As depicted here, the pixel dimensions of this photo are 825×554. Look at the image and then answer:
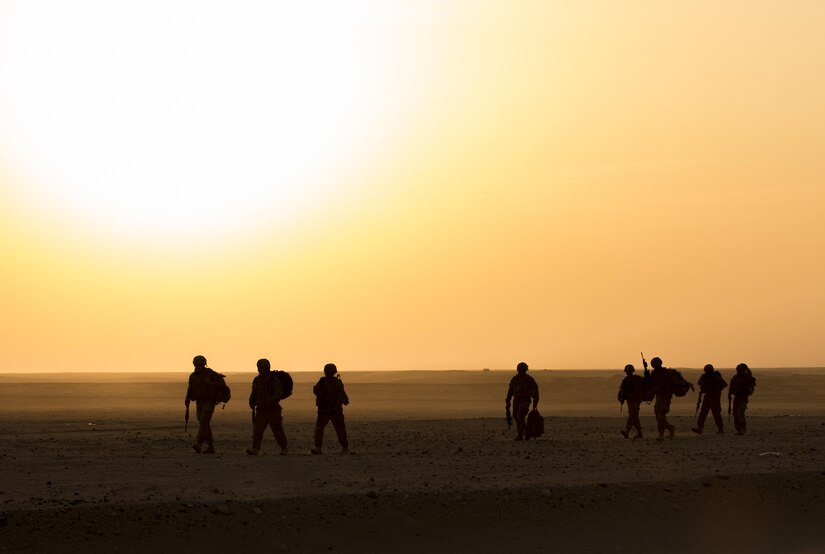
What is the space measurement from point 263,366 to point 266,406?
0.77 metres

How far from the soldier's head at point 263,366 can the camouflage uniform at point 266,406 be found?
11 centimetres

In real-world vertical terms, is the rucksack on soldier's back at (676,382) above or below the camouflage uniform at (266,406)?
above

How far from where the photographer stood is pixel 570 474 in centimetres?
2119

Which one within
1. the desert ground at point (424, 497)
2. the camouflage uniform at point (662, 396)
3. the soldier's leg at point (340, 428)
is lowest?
the desert ground at point (424, 497)

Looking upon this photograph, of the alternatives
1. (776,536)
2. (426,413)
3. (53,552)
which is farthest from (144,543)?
(426,413)

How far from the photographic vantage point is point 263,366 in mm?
26547

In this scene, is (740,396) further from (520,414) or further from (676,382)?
(520,414)

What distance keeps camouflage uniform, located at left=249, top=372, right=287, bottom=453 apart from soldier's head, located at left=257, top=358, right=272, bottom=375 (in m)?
0.11

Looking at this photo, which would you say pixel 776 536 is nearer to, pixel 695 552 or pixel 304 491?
pixel 695 552

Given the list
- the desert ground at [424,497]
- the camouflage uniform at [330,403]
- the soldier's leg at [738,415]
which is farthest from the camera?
the soldier's leg at [738,415]

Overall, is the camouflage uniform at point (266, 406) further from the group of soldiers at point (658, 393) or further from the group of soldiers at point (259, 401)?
the group of soldiers at point (658, 393)

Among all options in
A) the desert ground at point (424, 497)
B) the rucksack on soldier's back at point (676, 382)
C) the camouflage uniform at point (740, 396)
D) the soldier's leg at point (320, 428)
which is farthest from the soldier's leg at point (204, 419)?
the camouflage uniform at point (740, 396)

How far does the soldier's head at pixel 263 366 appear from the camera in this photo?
26.3 metres

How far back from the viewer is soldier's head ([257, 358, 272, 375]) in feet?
86.4
